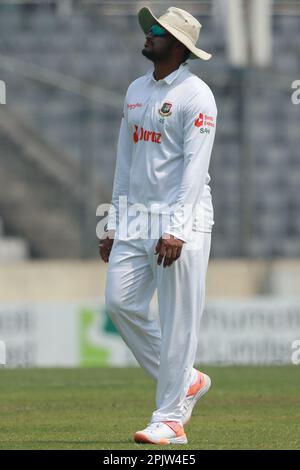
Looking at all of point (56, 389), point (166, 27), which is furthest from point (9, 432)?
point (56, 389)

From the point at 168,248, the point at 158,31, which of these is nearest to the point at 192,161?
the point at 168,248

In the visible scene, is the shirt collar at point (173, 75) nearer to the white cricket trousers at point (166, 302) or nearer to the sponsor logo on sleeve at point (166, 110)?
the sponsor logo on sleeve at point (166, 110)

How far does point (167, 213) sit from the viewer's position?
6.33m

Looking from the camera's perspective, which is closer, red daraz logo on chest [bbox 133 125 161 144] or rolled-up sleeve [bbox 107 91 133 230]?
red daraz logo on chest [bbox 133 125 161 144]

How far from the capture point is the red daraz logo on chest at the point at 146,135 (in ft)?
20.7

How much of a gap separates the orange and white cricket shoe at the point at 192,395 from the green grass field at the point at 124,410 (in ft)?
0.44

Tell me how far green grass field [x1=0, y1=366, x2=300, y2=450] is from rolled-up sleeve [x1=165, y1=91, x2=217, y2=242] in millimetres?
1074

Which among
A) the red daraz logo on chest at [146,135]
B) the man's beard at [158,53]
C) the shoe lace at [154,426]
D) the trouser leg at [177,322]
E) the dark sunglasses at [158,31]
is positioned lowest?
the shoe lace at [154,426]

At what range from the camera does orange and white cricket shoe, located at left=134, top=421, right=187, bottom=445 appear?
623 centimetres

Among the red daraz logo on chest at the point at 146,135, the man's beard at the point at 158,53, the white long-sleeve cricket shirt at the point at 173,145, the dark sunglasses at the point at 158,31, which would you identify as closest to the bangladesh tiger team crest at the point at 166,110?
the white long-sleeve cricket shirt at the point at 173,145

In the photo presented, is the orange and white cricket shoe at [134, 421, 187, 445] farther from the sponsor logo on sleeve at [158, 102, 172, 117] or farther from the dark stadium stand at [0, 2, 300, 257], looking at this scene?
the dark stadium stand at [0, 2, 300, 257]

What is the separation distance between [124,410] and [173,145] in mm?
2500

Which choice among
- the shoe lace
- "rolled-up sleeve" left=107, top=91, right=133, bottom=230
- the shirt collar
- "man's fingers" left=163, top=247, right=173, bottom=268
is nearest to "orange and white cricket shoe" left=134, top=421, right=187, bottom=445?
the shoe lace

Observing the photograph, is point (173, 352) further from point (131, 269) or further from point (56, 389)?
point (56, 389)
